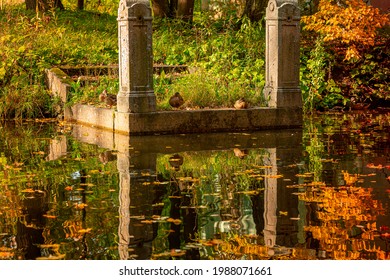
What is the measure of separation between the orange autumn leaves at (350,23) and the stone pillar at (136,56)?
607 centimetres

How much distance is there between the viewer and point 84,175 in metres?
10.2

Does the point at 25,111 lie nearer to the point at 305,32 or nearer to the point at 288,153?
the point at 288,153

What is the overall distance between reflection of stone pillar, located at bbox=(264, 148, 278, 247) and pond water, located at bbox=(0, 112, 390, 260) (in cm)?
1

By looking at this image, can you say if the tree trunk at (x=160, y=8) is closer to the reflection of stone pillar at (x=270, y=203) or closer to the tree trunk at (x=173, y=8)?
the tree trunk at (x=173, y=8)

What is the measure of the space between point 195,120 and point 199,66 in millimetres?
4669

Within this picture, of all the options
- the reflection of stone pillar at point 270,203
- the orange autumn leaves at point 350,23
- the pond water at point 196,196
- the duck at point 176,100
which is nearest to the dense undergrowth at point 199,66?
the duck at point 176,100

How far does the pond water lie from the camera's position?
22.7 ft

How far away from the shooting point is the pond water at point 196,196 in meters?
6.93

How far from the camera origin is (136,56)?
523 inches

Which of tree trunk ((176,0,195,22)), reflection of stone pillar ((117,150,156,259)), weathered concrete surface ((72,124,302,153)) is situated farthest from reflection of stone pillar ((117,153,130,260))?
tree trunk ((176,0,195,22))

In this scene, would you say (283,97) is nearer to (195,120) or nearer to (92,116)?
(195,120)

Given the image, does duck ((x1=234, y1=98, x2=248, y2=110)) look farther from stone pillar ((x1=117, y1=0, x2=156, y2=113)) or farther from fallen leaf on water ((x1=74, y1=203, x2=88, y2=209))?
fallen leaf on water ((x1=74, y1=203, x2=88, y2=209))

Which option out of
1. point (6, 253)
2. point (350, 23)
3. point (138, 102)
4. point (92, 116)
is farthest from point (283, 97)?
point (6, 253)
